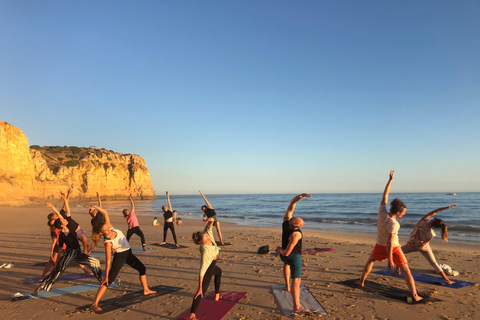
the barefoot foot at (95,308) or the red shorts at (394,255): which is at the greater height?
the red shorts at (394,255)

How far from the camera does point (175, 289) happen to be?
660 cm

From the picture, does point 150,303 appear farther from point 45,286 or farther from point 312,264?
point 312,264

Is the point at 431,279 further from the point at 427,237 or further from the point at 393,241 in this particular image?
the point at 393,241

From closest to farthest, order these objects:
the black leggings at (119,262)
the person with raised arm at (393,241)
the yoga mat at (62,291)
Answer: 1. the black leggings at (119,262)
2. the person with raised arm at (393,241)
3. the yoga mat at (62,291)

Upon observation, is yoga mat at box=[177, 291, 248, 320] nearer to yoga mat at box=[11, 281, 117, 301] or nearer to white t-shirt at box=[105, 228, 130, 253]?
white t-shirt at box=[105, 228, 130, 253]

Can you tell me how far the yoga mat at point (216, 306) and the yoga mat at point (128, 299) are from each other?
45.5 inches

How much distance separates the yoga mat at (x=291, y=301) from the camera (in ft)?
17.0

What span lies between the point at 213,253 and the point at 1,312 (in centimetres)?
428

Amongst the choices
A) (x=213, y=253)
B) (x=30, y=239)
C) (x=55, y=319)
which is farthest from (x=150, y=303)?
(x=30, y=239)

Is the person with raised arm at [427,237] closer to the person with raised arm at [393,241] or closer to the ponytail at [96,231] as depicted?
the person with raised arm at [393,241]

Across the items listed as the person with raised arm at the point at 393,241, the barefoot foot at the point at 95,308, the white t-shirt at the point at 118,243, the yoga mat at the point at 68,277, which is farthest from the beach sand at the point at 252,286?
the white t-shirt at the point at 118,243

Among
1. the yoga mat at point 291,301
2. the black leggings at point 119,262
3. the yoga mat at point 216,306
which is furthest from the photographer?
the black leggings at point 119,262

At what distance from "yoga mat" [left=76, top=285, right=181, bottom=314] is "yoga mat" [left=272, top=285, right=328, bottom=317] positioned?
2377 millimetres

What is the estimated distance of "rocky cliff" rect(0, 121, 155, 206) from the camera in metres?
36.4
